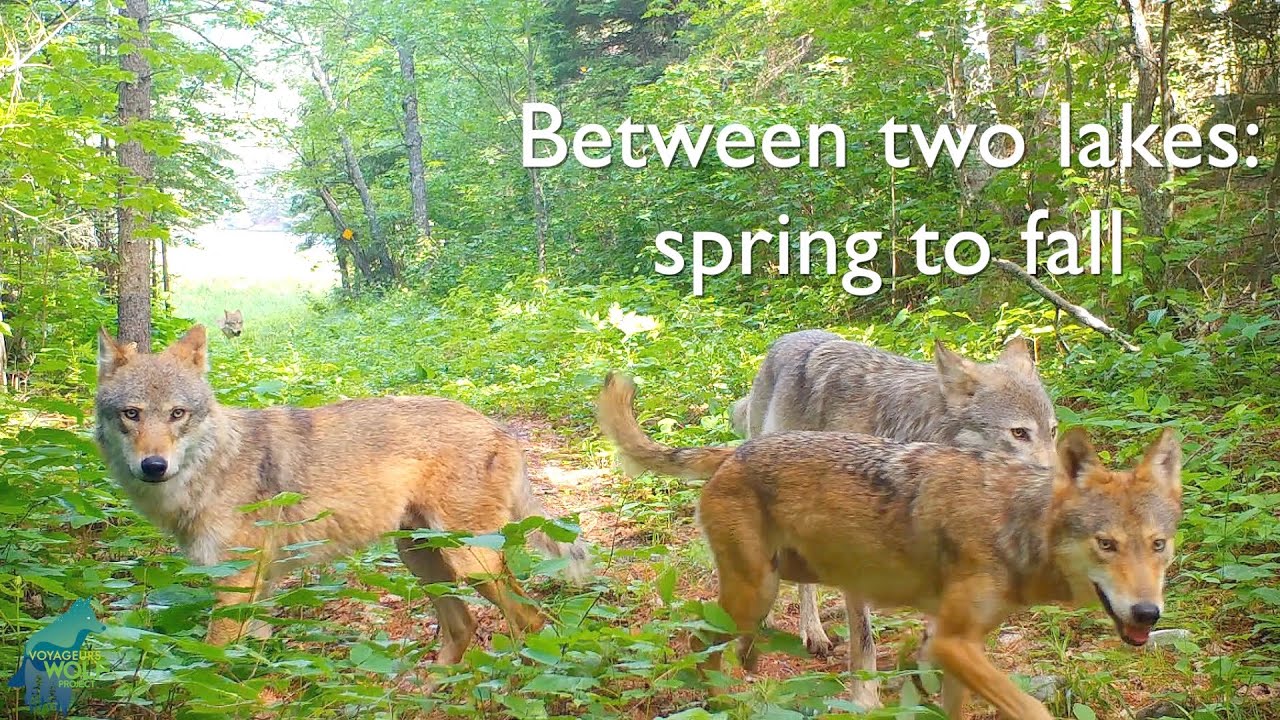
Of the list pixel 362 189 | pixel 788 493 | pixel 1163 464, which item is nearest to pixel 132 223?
pixel 788 493

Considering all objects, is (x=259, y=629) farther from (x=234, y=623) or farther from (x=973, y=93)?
(x=973, y=93)

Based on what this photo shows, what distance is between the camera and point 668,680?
3707 mm

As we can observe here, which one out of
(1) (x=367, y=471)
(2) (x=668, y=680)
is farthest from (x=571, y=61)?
(2) (x=668, y=680)

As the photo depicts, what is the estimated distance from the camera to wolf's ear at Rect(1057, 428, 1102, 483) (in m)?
3.79

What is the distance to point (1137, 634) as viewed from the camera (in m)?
3.44

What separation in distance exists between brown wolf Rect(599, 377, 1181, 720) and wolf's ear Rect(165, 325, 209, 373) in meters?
2.88

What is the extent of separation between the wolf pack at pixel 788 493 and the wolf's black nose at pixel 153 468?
0.03 ft

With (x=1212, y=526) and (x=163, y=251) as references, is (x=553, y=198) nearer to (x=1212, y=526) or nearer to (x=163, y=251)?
(x=163, y=251)

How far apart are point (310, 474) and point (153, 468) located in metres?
0.81

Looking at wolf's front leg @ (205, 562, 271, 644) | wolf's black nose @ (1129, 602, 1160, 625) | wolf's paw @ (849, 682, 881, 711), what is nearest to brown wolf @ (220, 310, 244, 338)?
wolf's front leg @ (205, 562, 271, 644)

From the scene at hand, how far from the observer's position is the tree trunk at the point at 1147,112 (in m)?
10.4

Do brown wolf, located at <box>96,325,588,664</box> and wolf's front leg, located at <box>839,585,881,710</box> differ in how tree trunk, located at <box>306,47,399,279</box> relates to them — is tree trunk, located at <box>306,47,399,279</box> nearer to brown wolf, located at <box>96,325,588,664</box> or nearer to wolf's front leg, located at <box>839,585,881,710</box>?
brown wolf, located at <box>96,325,588,664</box>

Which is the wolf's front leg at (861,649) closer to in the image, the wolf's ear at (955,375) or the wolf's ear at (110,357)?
the wolf's ear at (955,375)

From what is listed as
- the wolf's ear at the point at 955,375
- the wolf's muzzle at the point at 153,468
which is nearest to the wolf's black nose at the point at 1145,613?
the wolf's ear at the point at 955,375
